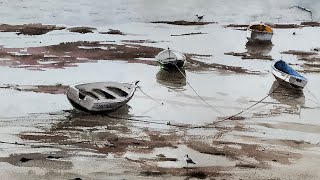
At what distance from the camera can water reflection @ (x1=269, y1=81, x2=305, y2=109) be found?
2261 cm

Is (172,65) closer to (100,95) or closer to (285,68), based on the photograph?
(285,68)

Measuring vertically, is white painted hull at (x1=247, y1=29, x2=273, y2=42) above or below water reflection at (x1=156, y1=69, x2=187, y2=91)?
above

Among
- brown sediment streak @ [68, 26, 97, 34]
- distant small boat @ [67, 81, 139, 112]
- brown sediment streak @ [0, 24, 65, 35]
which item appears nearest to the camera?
distant small boat @ [67, 81, 139, 112]

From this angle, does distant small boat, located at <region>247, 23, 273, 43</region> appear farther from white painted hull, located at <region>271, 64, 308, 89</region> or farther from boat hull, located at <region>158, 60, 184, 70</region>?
white painted hull, located at <region>271, 64, 308, 89</region>

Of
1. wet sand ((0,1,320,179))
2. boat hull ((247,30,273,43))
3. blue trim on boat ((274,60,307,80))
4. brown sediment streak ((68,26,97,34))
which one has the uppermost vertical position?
brown sediment streak ((68,26,97,34))

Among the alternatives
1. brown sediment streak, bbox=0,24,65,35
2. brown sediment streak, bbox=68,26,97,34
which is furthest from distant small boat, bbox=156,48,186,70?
brown sediment streak, bbox=0,24,65,35

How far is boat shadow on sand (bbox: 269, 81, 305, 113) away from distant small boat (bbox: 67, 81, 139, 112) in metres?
7.59

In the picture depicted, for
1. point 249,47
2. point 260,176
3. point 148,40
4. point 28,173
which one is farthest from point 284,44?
point 28,173

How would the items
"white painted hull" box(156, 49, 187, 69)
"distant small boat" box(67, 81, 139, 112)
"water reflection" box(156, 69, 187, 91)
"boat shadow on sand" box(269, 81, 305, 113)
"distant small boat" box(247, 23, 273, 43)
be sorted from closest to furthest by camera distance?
"distant small boat" box(67, 81, 139, 112) → "boat shadow on sand" box(269, 81, 305, 113) → "water reflection" box(156, 69, 187, 91) → "white painted hull" box(156, 49, 187, 69) → "distant small boat" box(247, 23, 273, 43)

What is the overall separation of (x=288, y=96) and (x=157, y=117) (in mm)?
7625

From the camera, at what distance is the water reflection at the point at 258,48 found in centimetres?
3439

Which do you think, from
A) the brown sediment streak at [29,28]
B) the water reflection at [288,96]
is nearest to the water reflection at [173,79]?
the water reflection at [288,96]

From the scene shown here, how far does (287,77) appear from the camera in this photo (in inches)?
952

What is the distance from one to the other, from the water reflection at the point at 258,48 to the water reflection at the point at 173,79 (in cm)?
868
